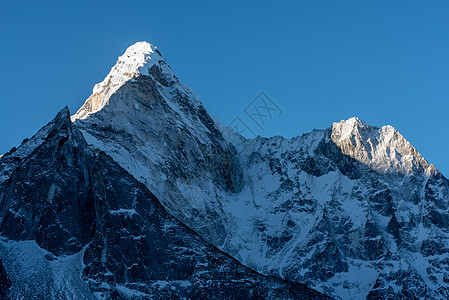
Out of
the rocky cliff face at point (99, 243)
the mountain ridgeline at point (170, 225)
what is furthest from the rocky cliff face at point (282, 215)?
the rocky cliff face at point (99, 243)

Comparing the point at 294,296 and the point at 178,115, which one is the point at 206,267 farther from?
→ the point at 178,115

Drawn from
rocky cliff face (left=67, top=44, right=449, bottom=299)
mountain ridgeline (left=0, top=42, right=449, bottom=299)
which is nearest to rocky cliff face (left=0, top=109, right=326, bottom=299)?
mountain ridgeline (left=0, top=42, right=449, bottom=299)

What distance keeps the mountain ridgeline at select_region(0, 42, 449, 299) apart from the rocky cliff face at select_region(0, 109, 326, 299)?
→ 8.2 inches

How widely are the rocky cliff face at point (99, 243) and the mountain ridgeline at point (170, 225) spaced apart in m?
0.21

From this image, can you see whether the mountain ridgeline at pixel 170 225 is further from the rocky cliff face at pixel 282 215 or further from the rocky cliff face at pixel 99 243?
the rocky cliff face at pixel 282 215

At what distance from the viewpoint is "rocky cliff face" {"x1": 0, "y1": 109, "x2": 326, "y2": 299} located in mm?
138750

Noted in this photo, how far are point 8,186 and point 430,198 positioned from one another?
331 feet

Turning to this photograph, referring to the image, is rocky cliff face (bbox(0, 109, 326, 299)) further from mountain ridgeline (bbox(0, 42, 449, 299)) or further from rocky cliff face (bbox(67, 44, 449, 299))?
rocky cliff face (bbox(67, 44, 449, 299))

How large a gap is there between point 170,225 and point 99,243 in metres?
14.2

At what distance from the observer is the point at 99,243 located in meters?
144

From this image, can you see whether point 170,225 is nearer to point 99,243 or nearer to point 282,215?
point 99,243

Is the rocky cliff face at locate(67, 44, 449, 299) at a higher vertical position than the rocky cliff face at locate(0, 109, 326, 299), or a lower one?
higher

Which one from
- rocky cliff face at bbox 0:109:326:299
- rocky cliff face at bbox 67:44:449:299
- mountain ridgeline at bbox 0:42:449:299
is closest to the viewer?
rocky cliff face at bbox 0:109:326:299

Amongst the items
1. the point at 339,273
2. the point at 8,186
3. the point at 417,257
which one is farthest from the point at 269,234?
the point at 8,186
